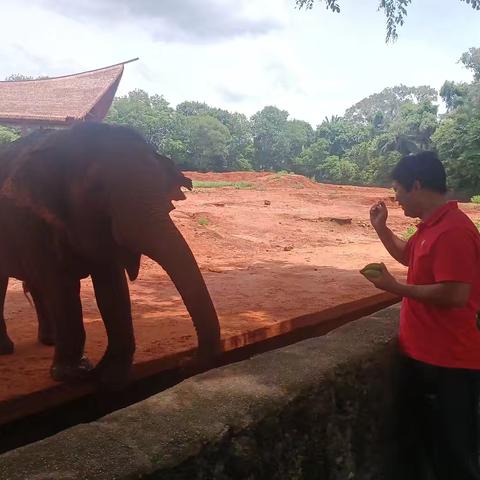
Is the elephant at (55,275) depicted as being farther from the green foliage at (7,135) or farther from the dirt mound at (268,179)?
the dirt mound at (268,179)

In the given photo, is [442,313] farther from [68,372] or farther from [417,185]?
[68,372]

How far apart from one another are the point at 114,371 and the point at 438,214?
205cm

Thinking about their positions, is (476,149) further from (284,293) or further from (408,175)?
(408,175)

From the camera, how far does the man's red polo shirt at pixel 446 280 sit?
7.39ft

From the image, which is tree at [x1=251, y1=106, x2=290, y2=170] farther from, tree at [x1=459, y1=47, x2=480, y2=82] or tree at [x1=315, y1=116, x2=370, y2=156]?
tree at [x1=459, y1=47, x2=480, y2=82]

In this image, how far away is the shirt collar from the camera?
239 cm

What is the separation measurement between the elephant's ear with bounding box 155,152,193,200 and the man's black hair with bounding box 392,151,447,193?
1.37 meters

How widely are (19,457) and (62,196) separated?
6.15 ft

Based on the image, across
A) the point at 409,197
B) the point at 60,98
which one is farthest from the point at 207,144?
the point at 409,197

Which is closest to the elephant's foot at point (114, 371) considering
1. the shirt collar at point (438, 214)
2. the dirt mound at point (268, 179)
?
the shirt collar at point (438, 214)

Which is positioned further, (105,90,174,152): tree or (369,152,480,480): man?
(105,90,174,152): tree

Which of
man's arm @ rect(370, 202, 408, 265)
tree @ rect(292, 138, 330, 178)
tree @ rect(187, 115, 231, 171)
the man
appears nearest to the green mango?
the man

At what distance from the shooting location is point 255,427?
1897 mm

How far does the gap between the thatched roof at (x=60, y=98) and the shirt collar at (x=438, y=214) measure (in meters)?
14.9
